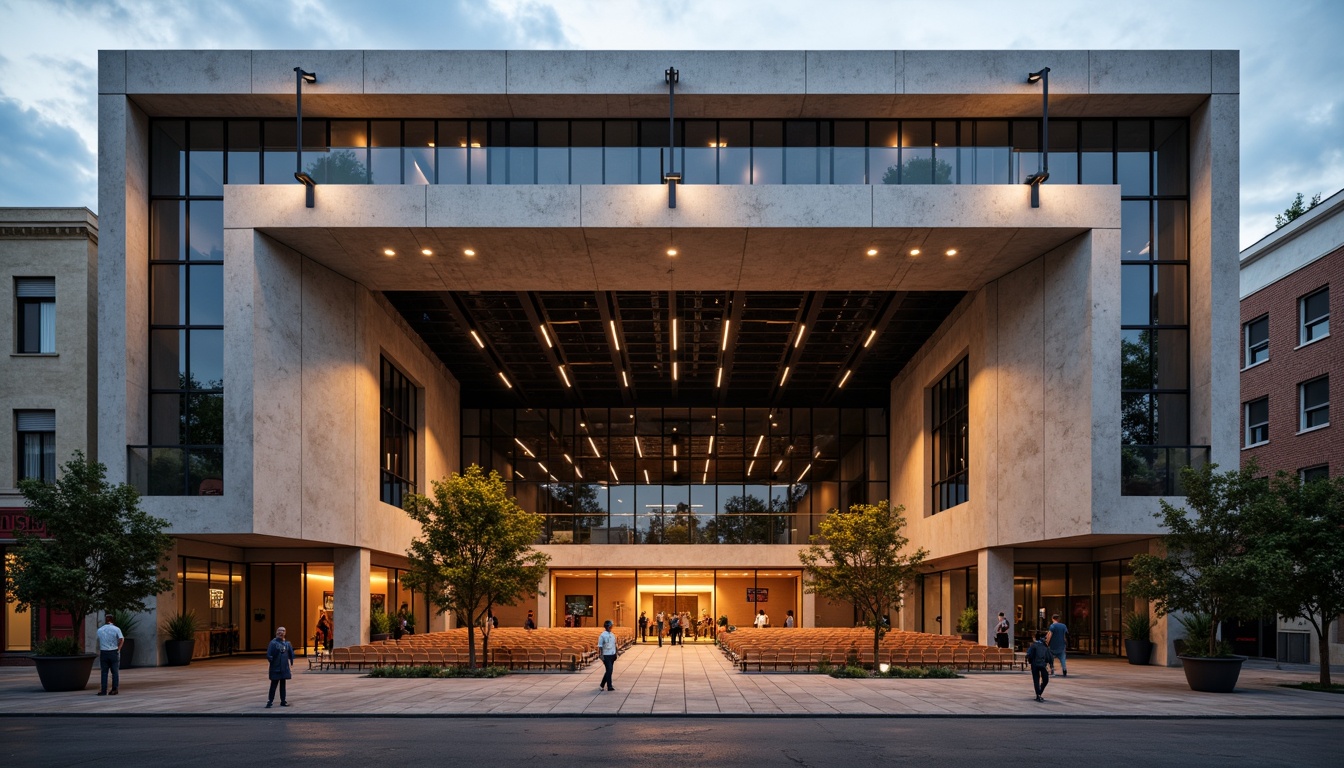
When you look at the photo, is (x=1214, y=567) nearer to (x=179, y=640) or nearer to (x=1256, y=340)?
(x=1256, y=340)

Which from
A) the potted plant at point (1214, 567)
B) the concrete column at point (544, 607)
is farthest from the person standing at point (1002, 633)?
the concrete column at point (544, 607)

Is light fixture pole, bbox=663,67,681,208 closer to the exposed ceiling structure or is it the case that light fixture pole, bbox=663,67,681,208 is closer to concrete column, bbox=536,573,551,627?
the exposed ceiling structure

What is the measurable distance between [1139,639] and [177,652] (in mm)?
27385

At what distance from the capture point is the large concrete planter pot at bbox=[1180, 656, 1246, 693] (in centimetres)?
2275

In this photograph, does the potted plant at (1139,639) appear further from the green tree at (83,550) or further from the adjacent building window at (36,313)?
the adjacent building window at (36,313)

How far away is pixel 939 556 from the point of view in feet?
130

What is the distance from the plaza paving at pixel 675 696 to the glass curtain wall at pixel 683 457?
2375cm

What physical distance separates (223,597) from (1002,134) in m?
27.8

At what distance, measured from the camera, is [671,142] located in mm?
27641

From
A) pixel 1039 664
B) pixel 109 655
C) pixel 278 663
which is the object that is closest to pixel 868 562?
pixel 1039 664

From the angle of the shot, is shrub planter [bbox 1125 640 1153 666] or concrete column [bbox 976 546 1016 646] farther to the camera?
concrete column [bbox 976 546 1016 646]

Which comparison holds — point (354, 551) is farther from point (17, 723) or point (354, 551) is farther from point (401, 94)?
point (17, 723)

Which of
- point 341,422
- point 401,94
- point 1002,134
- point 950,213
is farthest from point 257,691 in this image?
point 1002,134

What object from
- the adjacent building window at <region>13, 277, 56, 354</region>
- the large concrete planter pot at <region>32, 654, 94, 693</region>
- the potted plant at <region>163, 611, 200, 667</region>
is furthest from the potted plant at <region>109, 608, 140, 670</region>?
the adjacent building window at <region>13, 277, 56, 354</region>
